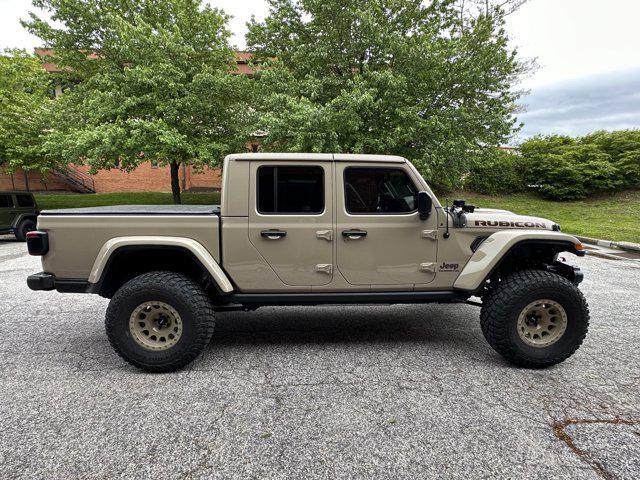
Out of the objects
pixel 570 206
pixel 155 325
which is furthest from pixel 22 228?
pixel 570 206

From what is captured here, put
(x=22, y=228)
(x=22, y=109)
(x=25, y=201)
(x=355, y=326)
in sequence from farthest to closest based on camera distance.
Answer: (x=22, y=109), (x=25, y=201), (x=22, y=228), (x=355, y=326)

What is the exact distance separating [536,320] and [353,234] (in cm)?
180

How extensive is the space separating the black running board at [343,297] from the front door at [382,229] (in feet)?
0.37

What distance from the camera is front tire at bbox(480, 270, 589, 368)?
10.0ft

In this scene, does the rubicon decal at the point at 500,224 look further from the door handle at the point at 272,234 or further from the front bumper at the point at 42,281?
the front bumper at the point at 42,281

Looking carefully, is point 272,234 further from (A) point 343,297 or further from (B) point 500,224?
(B) point 500,224

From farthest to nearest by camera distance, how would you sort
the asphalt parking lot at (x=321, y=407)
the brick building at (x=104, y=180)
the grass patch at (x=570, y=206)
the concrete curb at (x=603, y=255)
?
the brick building at (x=104, y=180)
the grass patch at (x=570, y=206)
the concrete curb at (x=603, y=255)
the asphalt parking lot at (x=321, y=407)

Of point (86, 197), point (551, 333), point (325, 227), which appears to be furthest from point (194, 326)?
point (86, 197)

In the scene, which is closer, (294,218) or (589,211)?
(294,218)

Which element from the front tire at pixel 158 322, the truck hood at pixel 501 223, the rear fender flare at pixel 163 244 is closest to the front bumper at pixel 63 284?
the rear fender flare at pixel 163 244

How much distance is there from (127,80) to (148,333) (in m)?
12.9

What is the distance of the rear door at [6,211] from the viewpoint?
423 inches

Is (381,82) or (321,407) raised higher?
(381,82)

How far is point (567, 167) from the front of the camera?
18344mm
